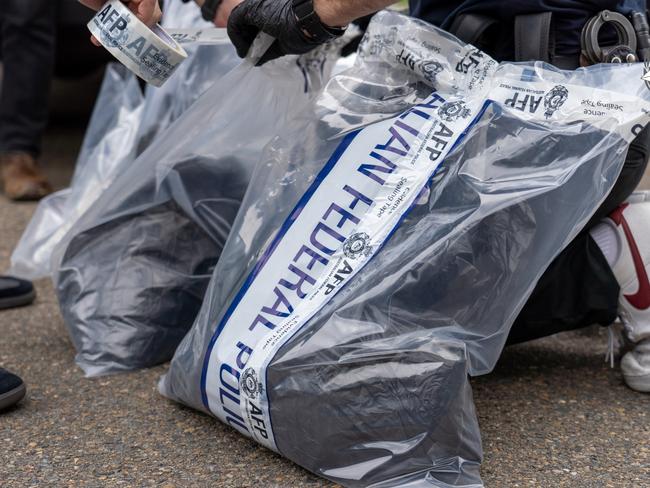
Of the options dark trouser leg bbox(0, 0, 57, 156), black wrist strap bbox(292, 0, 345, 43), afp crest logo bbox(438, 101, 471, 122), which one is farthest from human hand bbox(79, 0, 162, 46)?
dark trouser leg bbox(0, 0, 57, 156)

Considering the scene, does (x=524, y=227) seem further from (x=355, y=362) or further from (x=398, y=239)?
(x=355, y=362)

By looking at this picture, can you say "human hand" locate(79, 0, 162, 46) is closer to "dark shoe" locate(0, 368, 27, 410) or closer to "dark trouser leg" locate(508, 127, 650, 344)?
"dark shoe" locate(0, 368, 27, 410)

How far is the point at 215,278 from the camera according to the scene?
1472mm

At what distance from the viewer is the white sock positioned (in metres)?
1.55

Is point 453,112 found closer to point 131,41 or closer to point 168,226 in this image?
point 131,41

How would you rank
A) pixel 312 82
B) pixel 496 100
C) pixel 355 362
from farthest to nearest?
pixel 312 82
pixel 496 100
pixel 355 362

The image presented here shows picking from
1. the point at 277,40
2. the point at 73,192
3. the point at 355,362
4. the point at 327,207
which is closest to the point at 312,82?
the point at 277,40

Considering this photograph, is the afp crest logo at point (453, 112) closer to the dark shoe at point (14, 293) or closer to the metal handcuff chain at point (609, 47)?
the metal handcuff chain at point (609, 47)

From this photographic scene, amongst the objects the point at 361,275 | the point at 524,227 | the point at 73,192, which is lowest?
the point at 73,192

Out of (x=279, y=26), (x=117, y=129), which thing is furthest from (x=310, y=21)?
(x=117, y=129)

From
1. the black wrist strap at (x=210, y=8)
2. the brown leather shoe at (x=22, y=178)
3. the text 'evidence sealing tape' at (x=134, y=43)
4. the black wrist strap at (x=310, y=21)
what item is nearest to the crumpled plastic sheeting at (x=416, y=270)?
the black wrist strap at (x=310, y=21)

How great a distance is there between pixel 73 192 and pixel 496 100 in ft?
4.11

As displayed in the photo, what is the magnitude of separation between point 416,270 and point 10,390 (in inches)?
27.6

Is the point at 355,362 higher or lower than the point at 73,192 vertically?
higher
